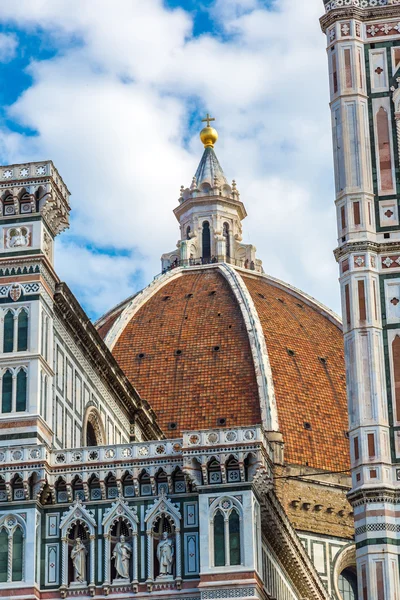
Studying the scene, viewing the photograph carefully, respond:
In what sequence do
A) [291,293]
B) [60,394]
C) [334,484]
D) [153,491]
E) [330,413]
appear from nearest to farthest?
[153,491] < [60,394] < [334,484] < [330,413] < [291,293]

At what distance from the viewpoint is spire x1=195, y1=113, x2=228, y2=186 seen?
73.6 meters

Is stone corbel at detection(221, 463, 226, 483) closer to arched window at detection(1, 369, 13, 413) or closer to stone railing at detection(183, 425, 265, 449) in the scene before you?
stone railing at detection(183, 425, 265, 449)

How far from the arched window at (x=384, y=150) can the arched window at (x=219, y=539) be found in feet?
21.9

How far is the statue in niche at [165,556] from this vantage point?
96.1ft

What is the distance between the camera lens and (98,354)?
35094mm

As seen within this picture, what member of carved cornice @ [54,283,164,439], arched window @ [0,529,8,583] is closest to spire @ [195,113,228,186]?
carved cornice @ [54,283,164,439]

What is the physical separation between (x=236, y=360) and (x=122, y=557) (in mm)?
33274

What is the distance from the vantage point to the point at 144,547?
29547 millimetres

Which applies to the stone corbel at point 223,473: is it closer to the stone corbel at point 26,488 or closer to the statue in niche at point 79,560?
the statue in niche at point 79,560

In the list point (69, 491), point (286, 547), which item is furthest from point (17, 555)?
point (286, 547)

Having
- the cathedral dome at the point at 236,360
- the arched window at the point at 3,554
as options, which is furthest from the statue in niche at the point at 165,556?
the cathedral dome at the point at 236,360

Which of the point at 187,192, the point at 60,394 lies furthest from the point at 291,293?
the point at 60,394

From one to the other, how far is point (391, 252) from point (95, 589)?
799 centimetres

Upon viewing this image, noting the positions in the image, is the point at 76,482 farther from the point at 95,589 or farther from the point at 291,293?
the point at 291,293
